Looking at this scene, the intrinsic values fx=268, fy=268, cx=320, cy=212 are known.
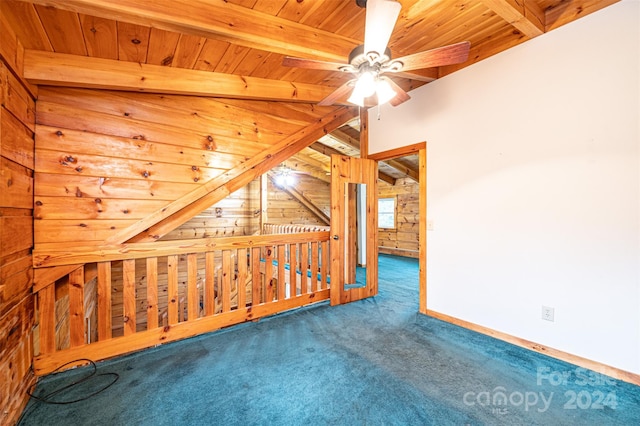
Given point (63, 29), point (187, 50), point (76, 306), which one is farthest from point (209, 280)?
point (63, 29)

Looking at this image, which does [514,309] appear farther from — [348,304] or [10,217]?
[10,217]

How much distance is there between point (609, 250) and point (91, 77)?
3.93 meters

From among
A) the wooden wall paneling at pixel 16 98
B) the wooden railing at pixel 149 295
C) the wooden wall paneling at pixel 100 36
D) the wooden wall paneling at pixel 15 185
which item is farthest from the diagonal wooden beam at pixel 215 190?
the wooden wall paneling at pixel 100 36

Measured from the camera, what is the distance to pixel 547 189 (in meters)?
2.17

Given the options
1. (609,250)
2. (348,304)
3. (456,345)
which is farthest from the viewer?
(348,304)

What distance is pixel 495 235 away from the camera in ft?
8.11

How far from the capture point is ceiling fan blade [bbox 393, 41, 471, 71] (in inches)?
60.1

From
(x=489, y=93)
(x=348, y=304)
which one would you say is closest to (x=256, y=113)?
(x=489, y=93)

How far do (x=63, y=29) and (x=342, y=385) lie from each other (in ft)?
9.49

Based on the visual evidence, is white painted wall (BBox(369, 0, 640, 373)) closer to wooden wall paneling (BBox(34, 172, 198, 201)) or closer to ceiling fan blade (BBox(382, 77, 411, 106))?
ceiling fan blade (BBox(382, 77, 411, 106))

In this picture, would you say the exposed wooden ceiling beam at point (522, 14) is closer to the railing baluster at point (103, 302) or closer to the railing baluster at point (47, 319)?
the railing baluster at point (103, 302)

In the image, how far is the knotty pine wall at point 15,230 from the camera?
146 centimetres

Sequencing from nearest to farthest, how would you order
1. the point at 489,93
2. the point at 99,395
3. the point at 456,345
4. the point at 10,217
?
the point at 10,217 → the point at 99,395 → the point at 456,345 → the point at 489,93

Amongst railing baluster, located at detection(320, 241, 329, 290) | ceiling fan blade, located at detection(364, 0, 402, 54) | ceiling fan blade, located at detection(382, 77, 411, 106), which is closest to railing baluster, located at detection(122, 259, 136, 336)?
railing baluster, located at detection(320, 241, 329, 290)
